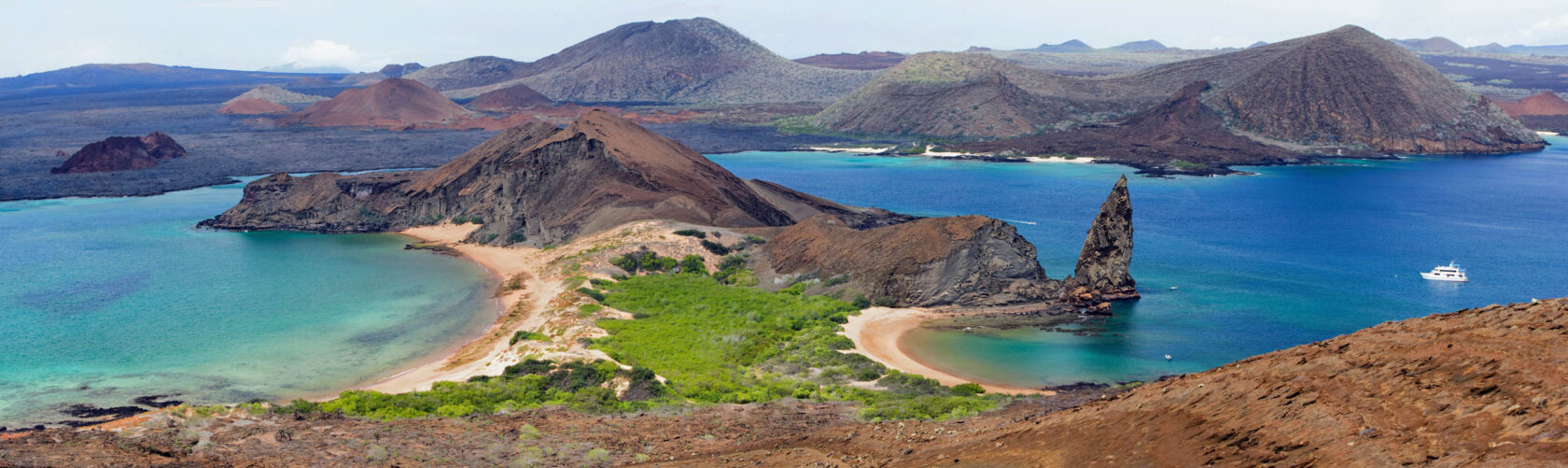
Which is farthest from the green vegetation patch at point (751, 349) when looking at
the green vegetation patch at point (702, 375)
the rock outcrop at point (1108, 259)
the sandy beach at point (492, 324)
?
the rock outcrop at point (1108, 259)

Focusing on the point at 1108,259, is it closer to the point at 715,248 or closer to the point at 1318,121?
the point at 715,248

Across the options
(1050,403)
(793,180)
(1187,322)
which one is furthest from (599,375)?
(793,180)

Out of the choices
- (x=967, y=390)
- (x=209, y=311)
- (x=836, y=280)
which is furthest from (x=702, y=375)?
(x=209, y=311)

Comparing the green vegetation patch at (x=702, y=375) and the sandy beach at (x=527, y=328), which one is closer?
the green vegetation patch at (x=702, y=375)

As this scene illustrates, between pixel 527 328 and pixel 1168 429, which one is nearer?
pixel 1168 429

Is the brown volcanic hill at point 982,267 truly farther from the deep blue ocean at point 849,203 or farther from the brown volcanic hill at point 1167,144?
the brown volcanic hill at point 1167,144

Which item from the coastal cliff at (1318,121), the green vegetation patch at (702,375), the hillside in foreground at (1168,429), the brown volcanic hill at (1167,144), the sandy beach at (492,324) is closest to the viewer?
the hillside in foreground at (1168,429)

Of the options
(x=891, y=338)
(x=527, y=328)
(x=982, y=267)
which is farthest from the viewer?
(x=982, y=267)

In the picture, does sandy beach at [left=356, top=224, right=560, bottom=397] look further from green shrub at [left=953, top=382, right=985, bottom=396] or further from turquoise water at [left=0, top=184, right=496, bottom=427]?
green shrub at [left=953, top=382, right=985, bottom=396]

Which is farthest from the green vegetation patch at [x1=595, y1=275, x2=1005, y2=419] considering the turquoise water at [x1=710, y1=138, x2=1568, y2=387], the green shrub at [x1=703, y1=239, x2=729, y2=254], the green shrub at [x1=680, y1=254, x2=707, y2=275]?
the green shrub at [x1=703, y1=239, x2=729, y2=254]
